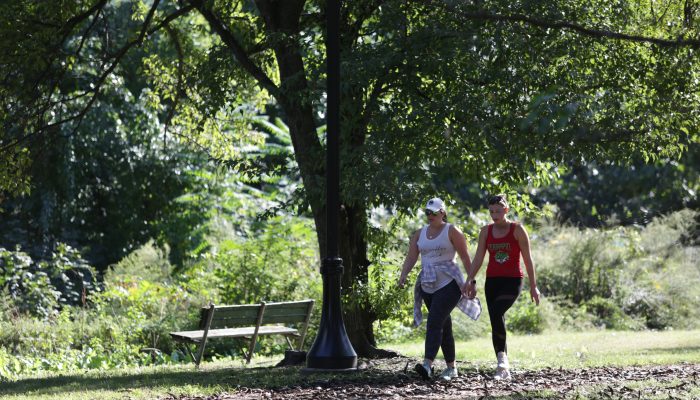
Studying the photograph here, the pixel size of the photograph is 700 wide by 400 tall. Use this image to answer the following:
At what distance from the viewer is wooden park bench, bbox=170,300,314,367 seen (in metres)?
12.7

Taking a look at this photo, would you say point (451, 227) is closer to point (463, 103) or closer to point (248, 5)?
point (463, 103)

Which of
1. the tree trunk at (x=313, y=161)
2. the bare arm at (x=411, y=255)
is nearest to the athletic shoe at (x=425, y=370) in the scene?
the bare arm at (x=411, y=255)

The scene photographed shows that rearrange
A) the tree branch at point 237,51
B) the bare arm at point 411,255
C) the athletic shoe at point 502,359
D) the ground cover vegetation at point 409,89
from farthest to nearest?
the tree branch at point 237,51, the ground cover vegetation at point 409,89, the bare arm at point 411,255, the athletic shoe at point 502,359

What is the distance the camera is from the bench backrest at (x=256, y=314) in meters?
12.8

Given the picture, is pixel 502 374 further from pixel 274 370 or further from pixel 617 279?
pixel 617 279

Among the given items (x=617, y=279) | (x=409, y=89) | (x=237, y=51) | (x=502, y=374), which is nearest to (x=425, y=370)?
(x=502, y=374)

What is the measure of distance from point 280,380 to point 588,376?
2971mm

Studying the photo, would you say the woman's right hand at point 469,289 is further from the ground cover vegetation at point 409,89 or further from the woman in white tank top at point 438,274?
the ground cover vegetation at point 409,89

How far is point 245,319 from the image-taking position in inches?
523

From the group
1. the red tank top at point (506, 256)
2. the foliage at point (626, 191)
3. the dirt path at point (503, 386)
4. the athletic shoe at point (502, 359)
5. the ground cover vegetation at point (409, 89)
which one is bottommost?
the dirt path at point (503, 386)

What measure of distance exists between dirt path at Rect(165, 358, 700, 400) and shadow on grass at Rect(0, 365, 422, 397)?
3cm

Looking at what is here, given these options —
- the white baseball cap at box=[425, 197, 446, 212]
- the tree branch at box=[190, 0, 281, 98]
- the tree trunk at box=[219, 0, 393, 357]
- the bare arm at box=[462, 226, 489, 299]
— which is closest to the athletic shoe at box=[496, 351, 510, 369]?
the bare arm at box=[462, 226, 489, 299]

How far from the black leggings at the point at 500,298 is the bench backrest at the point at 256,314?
408cm

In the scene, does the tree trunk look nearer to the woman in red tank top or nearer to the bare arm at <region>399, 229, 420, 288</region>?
the bare arm at <region>399, 229, 420, 288</region>
